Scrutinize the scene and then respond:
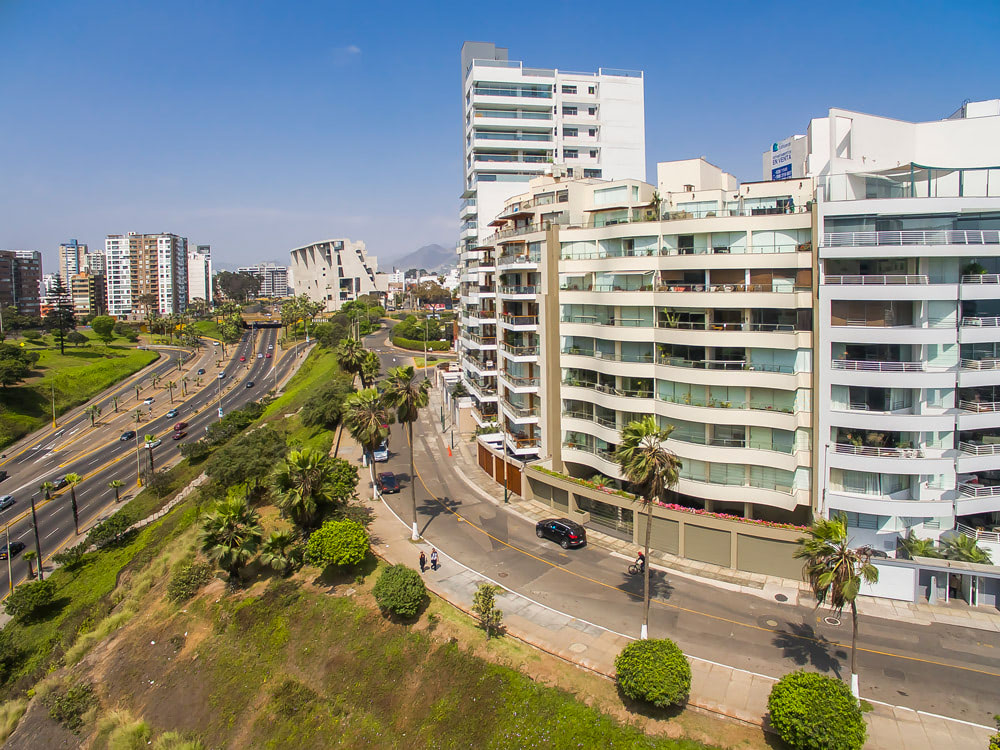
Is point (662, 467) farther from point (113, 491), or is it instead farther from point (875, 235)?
point (113, 491)

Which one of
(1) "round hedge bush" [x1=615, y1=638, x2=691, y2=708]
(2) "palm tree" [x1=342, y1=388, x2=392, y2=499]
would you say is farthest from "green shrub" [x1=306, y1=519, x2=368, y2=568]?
(1) "round hedge bush" [x1=615, y1=638, x2=691, y2=708]

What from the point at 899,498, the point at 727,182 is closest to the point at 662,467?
the point at 899,498

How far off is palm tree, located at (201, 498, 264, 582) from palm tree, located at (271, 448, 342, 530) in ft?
9.14

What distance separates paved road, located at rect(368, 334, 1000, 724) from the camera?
29609 millimetres

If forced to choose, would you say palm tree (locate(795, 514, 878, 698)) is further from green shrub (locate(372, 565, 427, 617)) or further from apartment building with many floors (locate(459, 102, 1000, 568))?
green shrub (locate(372, 565, 427, 617))

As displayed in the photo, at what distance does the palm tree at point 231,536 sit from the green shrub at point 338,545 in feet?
18.5

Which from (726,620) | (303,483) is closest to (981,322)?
(726,620)

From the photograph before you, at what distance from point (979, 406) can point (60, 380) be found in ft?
483

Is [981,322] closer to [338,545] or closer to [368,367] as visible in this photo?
[338,545]

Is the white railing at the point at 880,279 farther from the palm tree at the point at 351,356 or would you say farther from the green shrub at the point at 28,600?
the green shrub at the point at 28,600

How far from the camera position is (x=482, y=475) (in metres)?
65.0

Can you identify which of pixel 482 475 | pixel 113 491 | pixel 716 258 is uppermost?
pixel 716 258

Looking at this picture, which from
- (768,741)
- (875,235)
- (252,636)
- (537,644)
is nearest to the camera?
(768,741)

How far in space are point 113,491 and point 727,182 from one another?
88834mm
